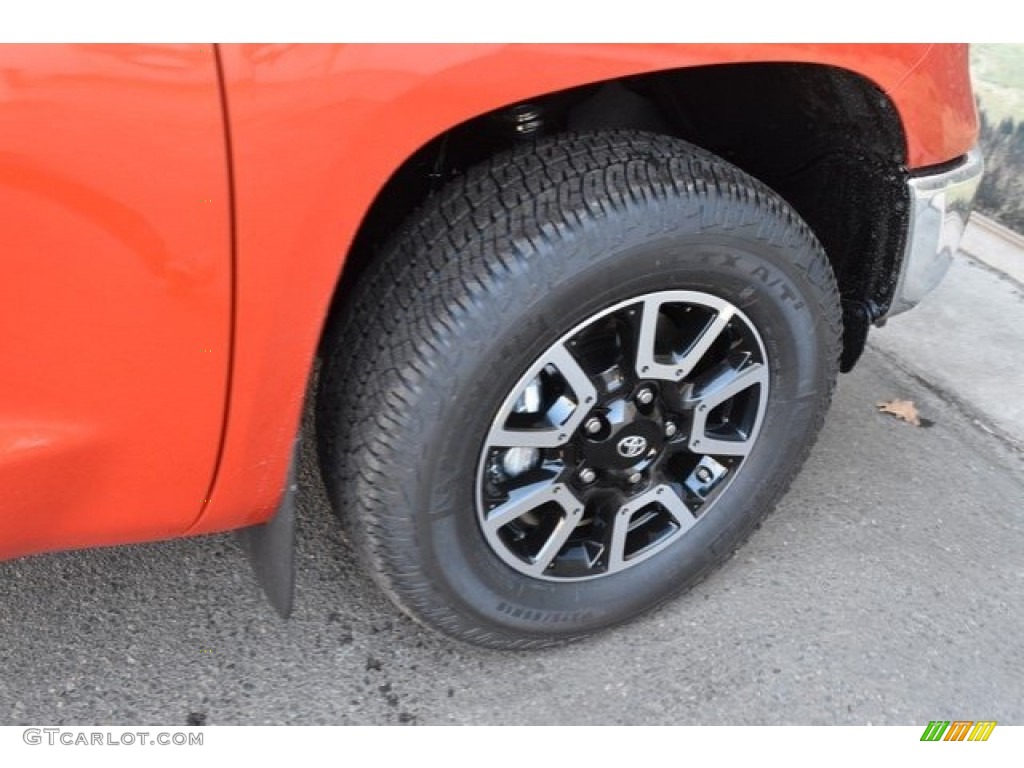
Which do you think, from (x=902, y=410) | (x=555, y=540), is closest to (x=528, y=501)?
(x=555, y=540)

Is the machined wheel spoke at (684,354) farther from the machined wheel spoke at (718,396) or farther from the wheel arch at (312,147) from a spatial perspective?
the wheel arch at (312,147)

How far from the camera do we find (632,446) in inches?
74.7

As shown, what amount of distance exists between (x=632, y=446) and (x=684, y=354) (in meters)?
0.20

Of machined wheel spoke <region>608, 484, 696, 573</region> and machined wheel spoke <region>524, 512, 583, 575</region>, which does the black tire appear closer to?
machined wheel spoke <region>524, 512, 583, 575</region>

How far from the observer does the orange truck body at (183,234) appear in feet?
3.92

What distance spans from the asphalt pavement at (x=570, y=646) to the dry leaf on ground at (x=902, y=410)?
38 cm

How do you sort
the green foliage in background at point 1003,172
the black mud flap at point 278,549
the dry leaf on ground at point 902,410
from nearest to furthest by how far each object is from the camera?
1. the black mud flap at point 278,549
2. the dry leaf on ground at point 902,410
3. the green foliage in background at point 1003,172

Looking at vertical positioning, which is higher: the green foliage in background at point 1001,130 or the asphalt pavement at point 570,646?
the green foliage in background at point 1001,130

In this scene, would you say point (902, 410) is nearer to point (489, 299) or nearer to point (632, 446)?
point (632, 446)

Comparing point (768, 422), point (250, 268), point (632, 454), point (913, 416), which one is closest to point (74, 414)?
point (250, 268)

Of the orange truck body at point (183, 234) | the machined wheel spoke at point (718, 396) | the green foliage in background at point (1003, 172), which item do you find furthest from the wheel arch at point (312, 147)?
the green foliage in background at point (1003, 172)

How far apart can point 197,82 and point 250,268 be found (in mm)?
253

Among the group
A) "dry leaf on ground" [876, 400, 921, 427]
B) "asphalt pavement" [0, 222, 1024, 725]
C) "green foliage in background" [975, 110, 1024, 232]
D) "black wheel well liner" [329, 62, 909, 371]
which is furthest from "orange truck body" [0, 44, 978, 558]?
"green foliage in background" [975, 110, 1024, 232]
